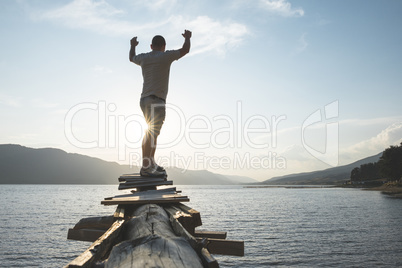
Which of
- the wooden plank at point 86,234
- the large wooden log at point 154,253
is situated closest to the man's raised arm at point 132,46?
the wooden plank at point 86,234

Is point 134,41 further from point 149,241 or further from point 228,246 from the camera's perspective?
point 149,241

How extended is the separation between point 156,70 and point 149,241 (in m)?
5.35

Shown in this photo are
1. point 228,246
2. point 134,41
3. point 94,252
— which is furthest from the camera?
point 134,41

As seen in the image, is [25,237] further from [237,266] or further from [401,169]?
[401,169]

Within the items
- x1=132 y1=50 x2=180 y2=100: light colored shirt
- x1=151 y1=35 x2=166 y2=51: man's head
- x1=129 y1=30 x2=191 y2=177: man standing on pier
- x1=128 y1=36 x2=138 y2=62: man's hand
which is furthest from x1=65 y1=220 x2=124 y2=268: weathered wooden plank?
x1=128 y1=36 x2=138 y2=62: man's hand

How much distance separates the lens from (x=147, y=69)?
7.27 metres

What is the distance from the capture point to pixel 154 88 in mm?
7211

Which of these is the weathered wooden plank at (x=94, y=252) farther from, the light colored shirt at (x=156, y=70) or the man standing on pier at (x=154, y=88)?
the light colored shirt at (x=156, y=70)

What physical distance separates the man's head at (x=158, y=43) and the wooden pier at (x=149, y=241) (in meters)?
3.91

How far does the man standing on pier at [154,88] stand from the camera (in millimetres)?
7082

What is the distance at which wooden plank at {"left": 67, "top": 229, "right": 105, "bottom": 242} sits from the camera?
17.7 feet

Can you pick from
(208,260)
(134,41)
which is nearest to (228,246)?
(208,260)

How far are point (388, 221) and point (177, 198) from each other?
2128 inches

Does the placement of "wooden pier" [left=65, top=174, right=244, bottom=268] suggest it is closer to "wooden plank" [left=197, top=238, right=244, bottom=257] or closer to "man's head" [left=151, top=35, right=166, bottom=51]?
"wooden plank" [left=197, top=238, right=244, bottom=257]
